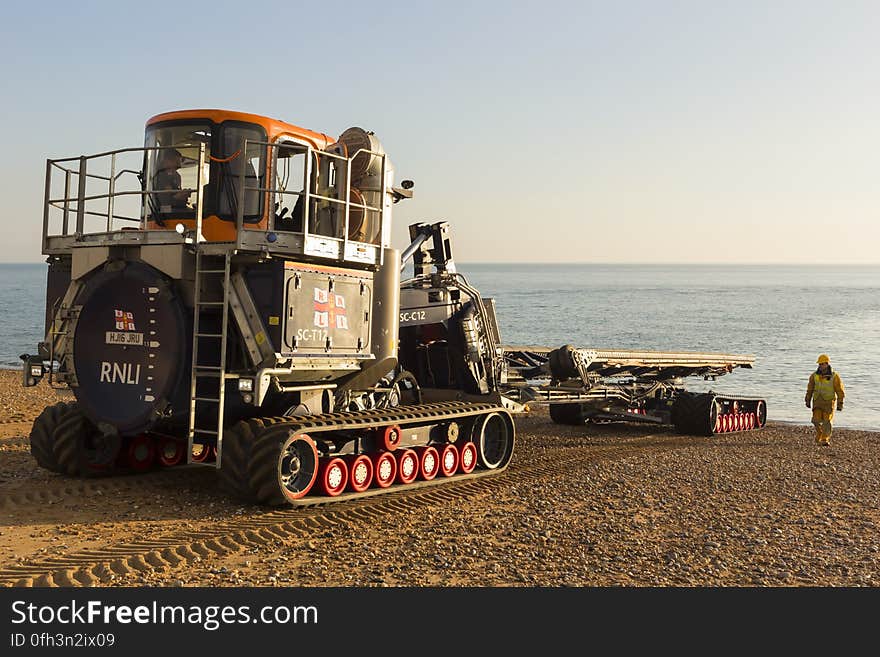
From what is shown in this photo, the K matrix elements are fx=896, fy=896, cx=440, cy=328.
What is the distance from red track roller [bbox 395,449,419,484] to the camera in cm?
1198

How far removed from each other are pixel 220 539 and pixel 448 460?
4270 millimetres

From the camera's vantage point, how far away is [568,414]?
20531 mm

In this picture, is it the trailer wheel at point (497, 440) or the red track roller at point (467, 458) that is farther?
the trailer wheel at point (497, 440)

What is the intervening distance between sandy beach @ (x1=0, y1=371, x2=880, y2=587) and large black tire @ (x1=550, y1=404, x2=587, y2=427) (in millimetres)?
5421

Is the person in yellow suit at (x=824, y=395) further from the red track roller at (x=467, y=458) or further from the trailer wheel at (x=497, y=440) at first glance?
the red track roller at (x=467, y=458)

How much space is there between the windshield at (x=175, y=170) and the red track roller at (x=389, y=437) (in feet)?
12.0

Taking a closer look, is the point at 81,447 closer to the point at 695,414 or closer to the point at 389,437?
the point at 389,437

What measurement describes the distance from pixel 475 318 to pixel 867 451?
9.18 meters

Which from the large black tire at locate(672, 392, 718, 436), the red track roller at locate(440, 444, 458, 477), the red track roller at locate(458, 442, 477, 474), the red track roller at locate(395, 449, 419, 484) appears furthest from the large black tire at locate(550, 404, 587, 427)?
the red track roller at locate(395, 449, 419, 484)

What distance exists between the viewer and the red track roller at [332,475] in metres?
10.9

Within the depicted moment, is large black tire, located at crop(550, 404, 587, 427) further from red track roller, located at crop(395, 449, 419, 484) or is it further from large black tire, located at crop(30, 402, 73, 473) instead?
large black tire, located at crop(30, 402, 73, 473)

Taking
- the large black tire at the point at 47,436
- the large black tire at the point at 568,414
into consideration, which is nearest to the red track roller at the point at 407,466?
the large black tire at the point at 47,436

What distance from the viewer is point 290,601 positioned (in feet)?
22.8

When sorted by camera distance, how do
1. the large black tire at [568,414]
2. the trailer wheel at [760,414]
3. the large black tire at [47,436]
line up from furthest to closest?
the trailer wheel at [760,414] < the large black tire at [568,414] < the large black tire at [47,436]
